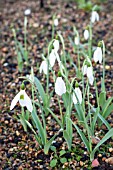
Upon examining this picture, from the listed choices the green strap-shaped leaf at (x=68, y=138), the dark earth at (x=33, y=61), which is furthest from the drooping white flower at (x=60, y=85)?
the dark earth at (x=33, y=61)

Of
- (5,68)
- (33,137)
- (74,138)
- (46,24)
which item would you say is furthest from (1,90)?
(46,24)

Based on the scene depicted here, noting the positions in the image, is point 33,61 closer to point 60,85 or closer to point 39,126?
point 39,126

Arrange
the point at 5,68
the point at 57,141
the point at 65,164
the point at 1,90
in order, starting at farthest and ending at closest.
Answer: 1. the point at 5,68
2. the point at 1,90
3. the point at 57,141
4. the point at 65,164

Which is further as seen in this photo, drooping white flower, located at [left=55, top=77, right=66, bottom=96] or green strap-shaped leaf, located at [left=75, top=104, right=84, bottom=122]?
green strap-shaped leaf, located at [left=75, top=104, right=84, bottom=122]

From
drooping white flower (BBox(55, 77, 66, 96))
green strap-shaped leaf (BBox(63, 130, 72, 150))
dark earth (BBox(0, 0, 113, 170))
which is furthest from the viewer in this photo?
dark earth (BBox(0, 0, 113, 170))

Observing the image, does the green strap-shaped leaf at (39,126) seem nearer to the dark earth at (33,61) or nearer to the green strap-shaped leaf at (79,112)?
the dark earth at (33,61)

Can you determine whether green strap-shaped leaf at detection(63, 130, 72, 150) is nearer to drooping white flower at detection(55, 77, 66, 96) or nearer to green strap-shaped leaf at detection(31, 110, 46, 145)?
green strap-shaped leaf at detection(31, 110, 46, 145)

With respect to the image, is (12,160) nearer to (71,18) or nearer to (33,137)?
(33,137)

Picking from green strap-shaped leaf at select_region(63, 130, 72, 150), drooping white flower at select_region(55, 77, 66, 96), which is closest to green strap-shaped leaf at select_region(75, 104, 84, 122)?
green strap-shaped leaf at select_region(63, 130, 72, 150)

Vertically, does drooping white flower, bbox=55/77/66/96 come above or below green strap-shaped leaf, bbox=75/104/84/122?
above
